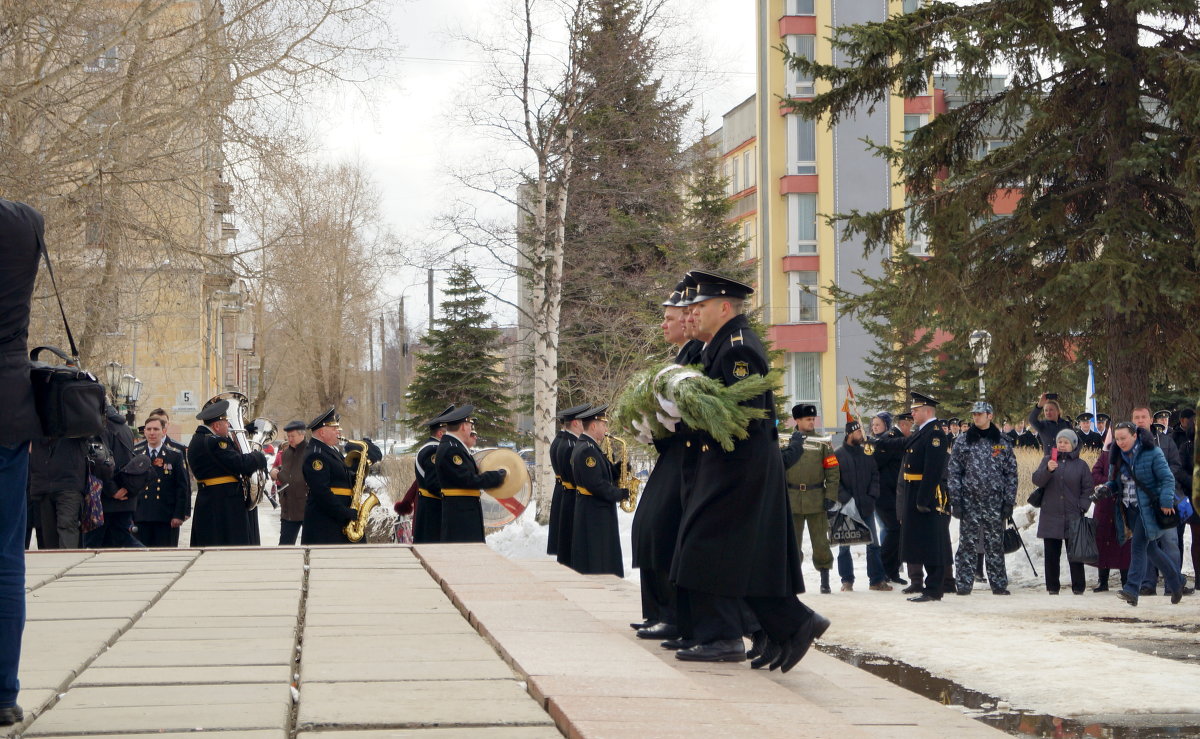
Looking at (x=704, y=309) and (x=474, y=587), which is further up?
(x=704, y=309)

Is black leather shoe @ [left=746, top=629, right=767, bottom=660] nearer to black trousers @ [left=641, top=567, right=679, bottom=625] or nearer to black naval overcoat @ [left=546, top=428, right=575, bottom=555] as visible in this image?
black trousers @ [left=641, top=567, right=679, bottom=625]

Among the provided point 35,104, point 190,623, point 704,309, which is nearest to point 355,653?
point 190,623

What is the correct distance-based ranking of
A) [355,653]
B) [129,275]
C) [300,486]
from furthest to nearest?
[129,275] → [300,486] → [355,653]

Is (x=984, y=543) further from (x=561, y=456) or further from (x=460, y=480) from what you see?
(x=460, y=480)

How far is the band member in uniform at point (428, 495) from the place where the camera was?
43.1ft

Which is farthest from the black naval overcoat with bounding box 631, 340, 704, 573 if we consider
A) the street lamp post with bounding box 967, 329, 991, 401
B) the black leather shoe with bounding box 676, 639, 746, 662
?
the street lamp post with bounding box 967, 329, 991, 401

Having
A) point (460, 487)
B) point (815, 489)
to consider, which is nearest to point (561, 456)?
point (460, 487)

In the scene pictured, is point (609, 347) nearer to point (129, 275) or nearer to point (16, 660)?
point (129, 275)

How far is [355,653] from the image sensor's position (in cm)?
586

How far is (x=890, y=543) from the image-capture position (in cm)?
1655

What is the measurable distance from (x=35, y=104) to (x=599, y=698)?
44.1 feet

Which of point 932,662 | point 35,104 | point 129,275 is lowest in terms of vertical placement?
point 932,662

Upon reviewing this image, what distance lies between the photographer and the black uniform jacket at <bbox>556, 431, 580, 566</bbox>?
13070mm

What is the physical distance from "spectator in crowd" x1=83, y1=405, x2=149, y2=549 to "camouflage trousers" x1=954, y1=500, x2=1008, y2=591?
8.60 metres
